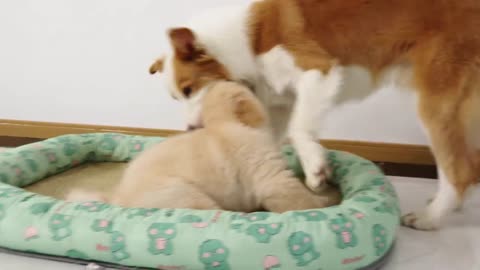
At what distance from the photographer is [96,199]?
67.7 inches

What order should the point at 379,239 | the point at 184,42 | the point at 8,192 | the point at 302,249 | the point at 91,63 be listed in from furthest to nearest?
the point at 91,63 < the point at 184,42 < the point at 8,192 < the point at 379,239 < the point at 302,249

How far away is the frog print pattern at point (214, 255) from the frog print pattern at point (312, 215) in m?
0.22

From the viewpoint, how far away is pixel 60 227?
1.50 m

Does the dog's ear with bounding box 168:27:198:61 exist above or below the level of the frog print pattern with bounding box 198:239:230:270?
above

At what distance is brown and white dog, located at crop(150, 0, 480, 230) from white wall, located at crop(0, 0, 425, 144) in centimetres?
72

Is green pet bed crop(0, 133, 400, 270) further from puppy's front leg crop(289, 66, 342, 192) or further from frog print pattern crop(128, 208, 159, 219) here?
puppy's front leg crop(289, 66, 342, 192)

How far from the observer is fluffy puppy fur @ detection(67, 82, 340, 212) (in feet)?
5.14

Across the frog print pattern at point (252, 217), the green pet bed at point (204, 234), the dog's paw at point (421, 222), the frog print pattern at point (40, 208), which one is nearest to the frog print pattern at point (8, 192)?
the green pet bed at point (204, 234)

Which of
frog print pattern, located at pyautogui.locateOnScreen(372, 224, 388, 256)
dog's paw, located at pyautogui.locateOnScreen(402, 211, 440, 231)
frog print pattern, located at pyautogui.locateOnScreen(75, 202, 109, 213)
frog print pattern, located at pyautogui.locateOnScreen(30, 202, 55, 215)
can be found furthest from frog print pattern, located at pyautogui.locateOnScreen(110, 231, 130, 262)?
dog's paw, located at pyautogui.locateOnScreen(402, 211, 440, 231)

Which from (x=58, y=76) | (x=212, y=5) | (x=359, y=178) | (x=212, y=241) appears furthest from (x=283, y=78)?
(x=58, y=76)

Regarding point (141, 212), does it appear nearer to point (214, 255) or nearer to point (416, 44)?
point (214, 255)

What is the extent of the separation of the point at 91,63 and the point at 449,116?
188 centimetres

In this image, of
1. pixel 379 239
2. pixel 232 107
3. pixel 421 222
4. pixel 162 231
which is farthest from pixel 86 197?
pixel 421 222

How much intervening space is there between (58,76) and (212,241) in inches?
73.9
